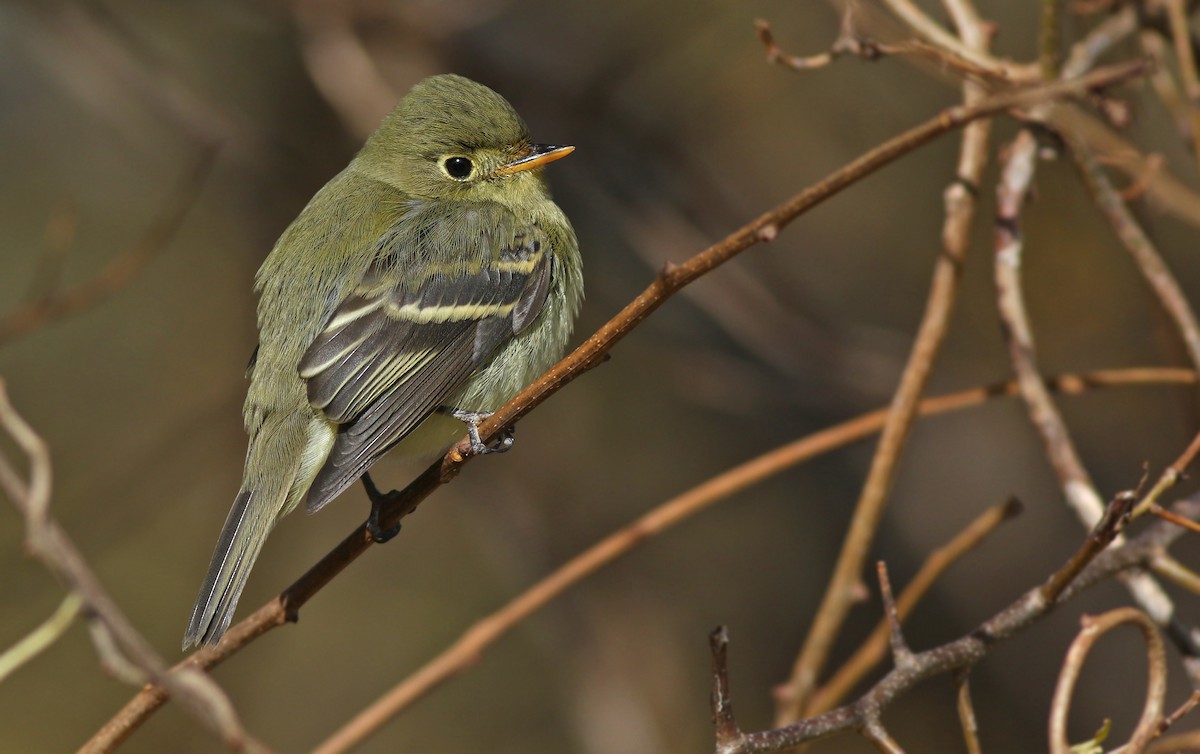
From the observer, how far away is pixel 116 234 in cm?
670

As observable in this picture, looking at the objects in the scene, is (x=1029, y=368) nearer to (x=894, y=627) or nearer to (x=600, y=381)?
(x=894, y=627)

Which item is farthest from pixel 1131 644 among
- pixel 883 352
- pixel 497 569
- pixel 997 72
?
pixel 997 72

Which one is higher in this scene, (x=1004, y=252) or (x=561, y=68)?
(x=561, y=68)

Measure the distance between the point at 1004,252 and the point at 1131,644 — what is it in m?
2.86

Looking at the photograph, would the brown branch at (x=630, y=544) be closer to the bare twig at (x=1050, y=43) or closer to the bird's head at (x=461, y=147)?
the bare twig at (x=1050, y=43)

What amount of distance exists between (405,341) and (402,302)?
12 centimetres

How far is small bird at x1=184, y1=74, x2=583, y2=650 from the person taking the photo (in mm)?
3090

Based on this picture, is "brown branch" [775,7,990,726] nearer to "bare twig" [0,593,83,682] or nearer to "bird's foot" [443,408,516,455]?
"bird's foot" [443,408,516,455]

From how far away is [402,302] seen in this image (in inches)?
131

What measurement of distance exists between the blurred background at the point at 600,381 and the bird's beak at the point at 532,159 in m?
1.33

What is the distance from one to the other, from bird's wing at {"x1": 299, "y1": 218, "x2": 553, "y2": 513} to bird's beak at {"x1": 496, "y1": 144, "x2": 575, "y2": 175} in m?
0.25

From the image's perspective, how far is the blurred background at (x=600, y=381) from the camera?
5.09 meters

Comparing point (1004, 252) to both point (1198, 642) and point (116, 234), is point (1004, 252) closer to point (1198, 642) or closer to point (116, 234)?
point (1198, 642)

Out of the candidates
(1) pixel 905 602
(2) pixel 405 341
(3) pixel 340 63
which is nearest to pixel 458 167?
(2) pixel 405 341
